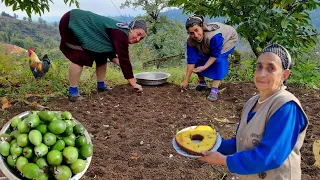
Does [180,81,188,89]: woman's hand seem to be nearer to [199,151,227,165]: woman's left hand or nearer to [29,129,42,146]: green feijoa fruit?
[199,151,227,165]: woman's left hand

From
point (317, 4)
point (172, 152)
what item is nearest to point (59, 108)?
point (172, 152)

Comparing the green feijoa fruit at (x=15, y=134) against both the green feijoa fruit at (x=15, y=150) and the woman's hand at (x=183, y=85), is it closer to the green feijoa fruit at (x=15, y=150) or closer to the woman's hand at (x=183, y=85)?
the green feijoa fruit at (x=15, y=150)

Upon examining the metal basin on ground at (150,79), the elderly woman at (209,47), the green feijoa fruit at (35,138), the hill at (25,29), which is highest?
the green feijoa fruit at (35,138)

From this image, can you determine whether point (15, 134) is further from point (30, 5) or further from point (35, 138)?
point (30, 5)

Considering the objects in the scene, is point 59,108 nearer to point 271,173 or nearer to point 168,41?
point 271,173

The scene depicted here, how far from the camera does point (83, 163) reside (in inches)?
60.6

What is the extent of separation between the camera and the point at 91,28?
13.5 ft

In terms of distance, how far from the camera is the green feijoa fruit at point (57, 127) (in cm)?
152

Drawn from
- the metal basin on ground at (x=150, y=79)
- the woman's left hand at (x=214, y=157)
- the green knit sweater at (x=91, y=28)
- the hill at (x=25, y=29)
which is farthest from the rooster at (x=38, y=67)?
the hill at (x=25, y=29)

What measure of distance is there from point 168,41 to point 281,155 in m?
17.6

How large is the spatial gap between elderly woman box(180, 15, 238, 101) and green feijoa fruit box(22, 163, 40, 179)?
3.01 meters

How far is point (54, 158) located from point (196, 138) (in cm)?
72

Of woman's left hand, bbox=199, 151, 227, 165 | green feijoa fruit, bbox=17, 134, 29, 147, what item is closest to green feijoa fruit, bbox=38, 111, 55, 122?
green feijoa fruit, bbox=17, 134, 29, 147

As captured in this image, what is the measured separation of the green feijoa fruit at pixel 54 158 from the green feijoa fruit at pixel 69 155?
3 centimetres
